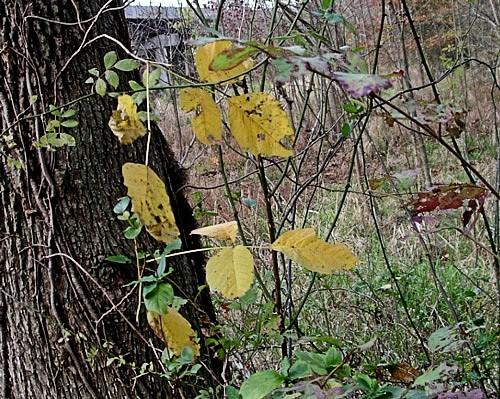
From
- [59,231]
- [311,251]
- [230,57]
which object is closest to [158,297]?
[311,251]

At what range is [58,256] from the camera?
1318 mm

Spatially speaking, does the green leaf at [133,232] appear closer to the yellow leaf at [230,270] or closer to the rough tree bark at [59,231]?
the yellow leaf at [230,270]

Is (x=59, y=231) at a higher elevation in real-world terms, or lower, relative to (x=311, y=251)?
lower

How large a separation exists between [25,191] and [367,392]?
0.89 meters

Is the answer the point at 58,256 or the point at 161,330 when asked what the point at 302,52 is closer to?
the point at 161,330

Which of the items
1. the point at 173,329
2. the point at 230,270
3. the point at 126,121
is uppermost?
the point at 126,121

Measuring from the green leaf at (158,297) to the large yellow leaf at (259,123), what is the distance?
0.25 meters

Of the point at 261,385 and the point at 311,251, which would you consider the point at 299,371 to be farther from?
the point at 311,251

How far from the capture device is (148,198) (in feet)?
A: 2.26

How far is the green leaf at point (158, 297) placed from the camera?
31.9 inches

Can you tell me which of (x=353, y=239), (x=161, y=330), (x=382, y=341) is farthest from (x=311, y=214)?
(x=161, y=330)

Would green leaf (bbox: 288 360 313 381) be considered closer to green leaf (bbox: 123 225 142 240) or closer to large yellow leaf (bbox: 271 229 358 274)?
large yellow leaf (bbox: 271 229 358 274)

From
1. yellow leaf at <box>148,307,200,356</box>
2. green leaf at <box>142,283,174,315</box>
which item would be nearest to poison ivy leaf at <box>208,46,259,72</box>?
green leaf at <box>142,283,174,315</box>

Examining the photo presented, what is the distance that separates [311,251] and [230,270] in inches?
4.0
